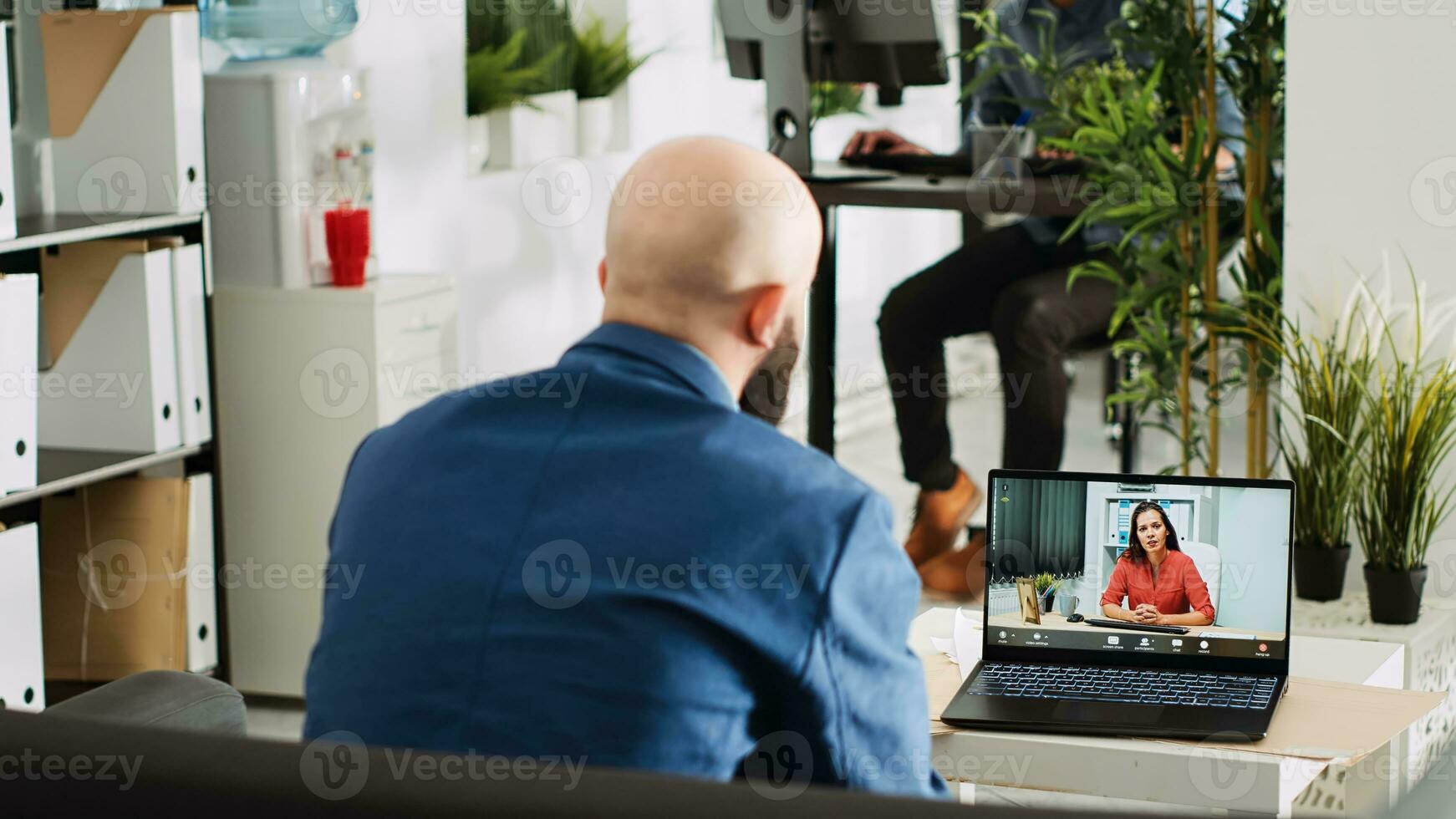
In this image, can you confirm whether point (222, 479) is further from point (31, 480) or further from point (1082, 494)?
point (1082, 494)

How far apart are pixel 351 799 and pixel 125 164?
276 cm

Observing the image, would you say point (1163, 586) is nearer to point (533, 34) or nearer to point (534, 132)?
point (534, 132)

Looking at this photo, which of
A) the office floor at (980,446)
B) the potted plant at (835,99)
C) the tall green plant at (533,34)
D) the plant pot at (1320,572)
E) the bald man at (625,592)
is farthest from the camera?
the potted plant at (835,99)

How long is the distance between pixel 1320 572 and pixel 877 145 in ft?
5.73

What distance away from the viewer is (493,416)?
4.45 feet

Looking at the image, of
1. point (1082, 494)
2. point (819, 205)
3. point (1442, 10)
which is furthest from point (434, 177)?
point (1082, 494)

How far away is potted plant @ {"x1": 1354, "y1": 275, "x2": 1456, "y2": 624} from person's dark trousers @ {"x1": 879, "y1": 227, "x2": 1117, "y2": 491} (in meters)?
1.16

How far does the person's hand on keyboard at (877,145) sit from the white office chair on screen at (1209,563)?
241 centimetres

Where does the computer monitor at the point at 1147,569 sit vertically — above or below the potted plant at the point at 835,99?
below

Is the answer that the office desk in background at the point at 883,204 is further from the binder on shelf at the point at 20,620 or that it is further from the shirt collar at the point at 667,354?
the shirt collar at the point at 667,354

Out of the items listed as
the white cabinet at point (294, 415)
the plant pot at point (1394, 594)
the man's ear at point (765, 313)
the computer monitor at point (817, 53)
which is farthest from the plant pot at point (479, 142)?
the man's ear at point (765, 313)

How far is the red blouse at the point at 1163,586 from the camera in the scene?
195cm

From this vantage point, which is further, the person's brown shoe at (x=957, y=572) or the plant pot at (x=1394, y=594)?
the person's brown shoe at (x=957, y=572)

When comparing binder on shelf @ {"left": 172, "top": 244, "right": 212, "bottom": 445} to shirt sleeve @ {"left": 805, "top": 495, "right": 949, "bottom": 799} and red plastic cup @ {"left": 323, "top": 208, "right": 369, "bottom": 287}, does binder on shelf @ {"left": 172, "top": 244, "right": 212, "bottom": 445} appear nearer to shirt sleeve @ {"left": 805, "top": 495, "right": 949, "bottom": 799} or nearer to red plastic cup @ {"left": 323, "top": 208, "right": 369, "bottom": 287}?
red plastic cup @ {"left": 323, "top": 208, "right": 369, "bottom": 287}
